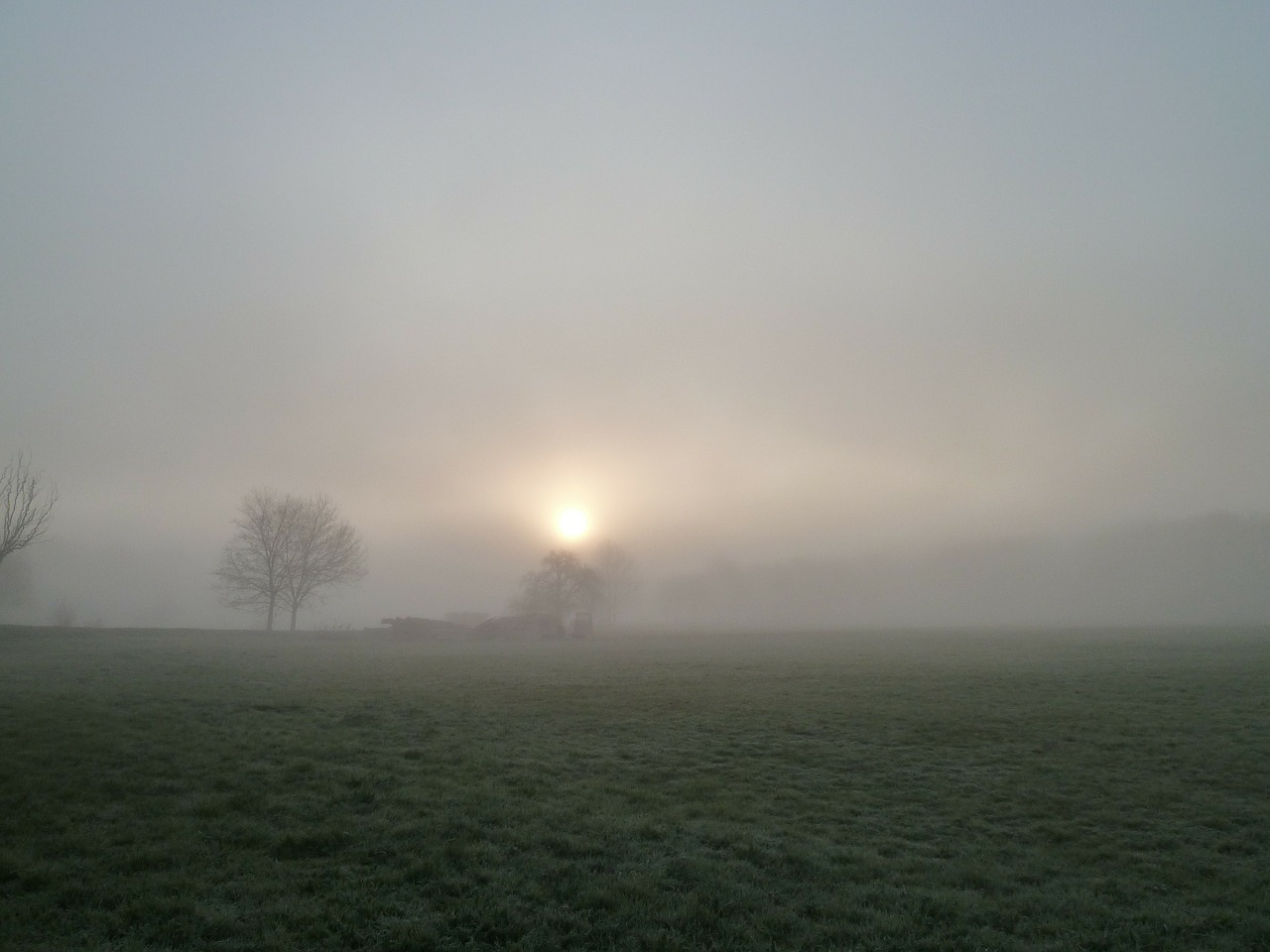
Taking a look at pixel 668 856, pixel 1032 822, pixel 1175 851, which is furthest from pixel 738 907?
pixel 1175 851

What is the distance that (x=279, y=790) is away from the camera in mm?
13219

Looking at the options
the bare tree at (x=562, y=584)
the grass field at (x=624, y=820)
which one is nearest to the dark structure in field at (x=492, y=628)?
the bare tree at (x=562, y=584)

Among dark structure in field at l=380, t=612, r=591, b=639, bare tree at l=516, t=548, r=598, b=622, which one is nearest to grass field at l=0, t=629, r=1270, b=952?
dark structure in field at l=380, t=612, r=591, b=639

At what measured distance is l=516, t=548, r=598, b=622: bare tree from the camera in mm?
100625

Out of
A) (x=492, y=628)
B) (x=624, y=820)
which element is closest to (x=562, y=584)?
(x=492, y=628)

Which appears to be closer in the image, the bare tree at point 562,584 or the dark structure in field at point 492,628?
the dark structure in field at point 492,628

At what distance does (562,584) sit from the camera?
100938mm

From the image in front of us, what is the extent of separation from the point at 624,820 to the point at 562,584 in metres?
89.7

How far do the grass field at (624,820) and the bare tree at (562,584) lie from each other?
75515 millimetres

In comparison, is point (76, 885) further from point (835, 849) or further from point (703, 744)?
point (703, 744)

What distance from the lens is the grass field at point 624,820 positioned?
28.9 feet

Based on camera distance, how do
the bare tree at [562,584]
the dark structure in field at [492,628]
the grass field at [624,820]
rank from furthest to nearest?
the bare tree at [562,584]
the dark structure in field at [492,628]
the grass field at [624,820]

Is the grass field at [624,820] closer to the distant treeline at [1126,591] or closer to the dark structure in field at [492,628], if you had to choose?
the dark structure in field at [492,628]

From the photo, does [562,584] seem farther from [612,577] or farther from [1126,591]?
[1126,591]
